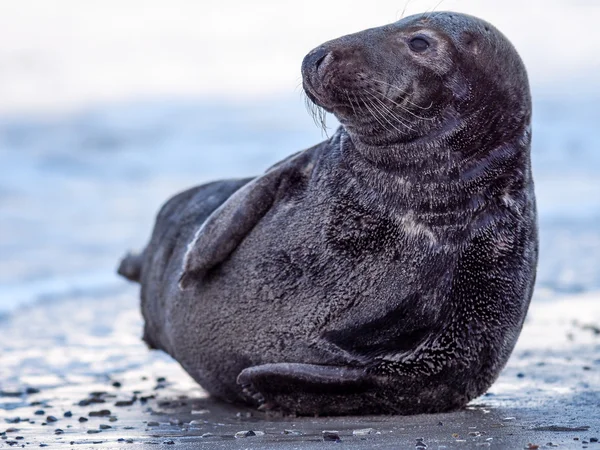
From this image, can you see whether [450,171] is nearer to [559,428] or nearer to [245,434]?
[559,428]

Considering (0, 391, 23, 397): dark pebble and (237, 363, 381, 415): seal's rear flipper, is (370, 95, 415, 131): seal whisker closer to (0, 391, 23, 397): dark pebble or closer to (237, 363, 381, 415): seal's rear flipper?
(237, 363, 381, 415): seal's rear flipper

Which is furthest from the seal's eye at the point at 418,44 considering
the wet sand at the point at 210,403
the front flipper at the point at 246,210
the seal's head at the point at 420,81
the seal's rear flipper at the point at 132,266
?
the seal's rear flipper at the point at 132,266

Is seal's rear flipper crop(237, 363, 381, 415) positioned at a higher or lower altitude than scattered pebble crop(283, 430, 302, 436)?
higher

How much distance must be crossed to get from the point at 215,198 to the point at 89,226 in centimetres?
931

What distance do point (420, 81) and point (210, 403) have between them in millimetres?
2138

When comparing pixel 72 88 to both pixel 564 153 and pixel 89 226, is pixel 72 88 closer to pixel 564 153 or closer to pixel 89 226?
pixel 564 153

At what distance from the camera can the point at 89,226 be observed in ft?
50.7

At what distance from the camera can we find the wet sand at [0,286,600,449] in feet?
14.9

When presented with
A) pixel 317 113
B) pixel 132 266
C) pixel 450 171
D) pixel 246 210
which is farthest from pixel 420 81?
pixel 132 266

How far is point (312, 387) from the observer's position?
5.06m

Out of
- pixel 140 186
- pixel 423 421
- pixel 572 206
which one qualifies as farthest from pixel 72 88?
pixel 423 421

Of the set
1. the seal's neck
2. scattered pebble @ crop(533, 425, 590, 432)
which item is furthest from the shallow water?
scattered pebble @ crop(533, 425, 590, 432)

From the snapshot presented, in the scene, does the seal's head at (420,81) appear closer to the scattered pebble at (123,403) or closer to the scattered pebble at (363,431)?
the scattered pebble at (363,431)

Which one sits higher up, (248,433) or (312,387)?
(312,387)
